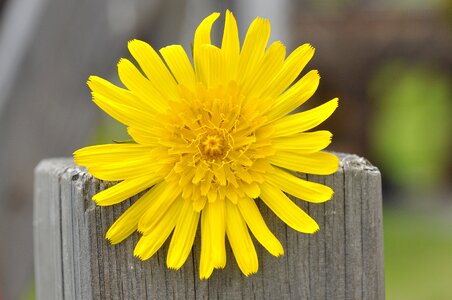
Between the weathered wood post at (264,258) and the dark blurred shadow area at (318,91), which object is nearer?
the weathered wood post at (264,258)

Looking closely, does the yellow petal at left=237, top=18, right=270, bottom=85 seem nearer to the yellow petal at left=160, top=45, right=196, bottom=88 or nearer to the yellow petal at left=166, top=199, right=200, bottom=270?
the yellow petal at left=160, top=45, right=196, bottom=88

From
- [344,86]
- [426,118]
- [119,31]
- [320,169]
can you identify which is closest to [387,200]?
[344,86]

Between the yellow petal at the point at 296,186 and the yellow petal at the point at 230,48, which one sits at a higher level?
the yellow petal at the point at 230,48

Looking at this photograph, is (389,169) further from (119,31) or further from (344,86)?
(119,31)

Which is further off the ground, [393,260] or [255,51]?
[255,51]

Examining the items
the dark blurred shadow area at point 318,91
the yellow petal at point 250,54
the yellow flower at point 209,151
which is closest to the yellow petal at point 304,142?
the yellow flower at point 209,151

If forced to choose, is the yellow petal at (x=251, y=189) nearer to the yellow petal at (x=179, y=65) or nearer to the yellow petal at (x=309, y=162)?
the yellow petal at (x=309, y=162)

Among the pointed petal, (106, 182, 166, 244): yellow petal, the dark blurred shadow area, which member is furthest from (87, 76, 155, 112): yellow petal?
the dark blurred shadow area
